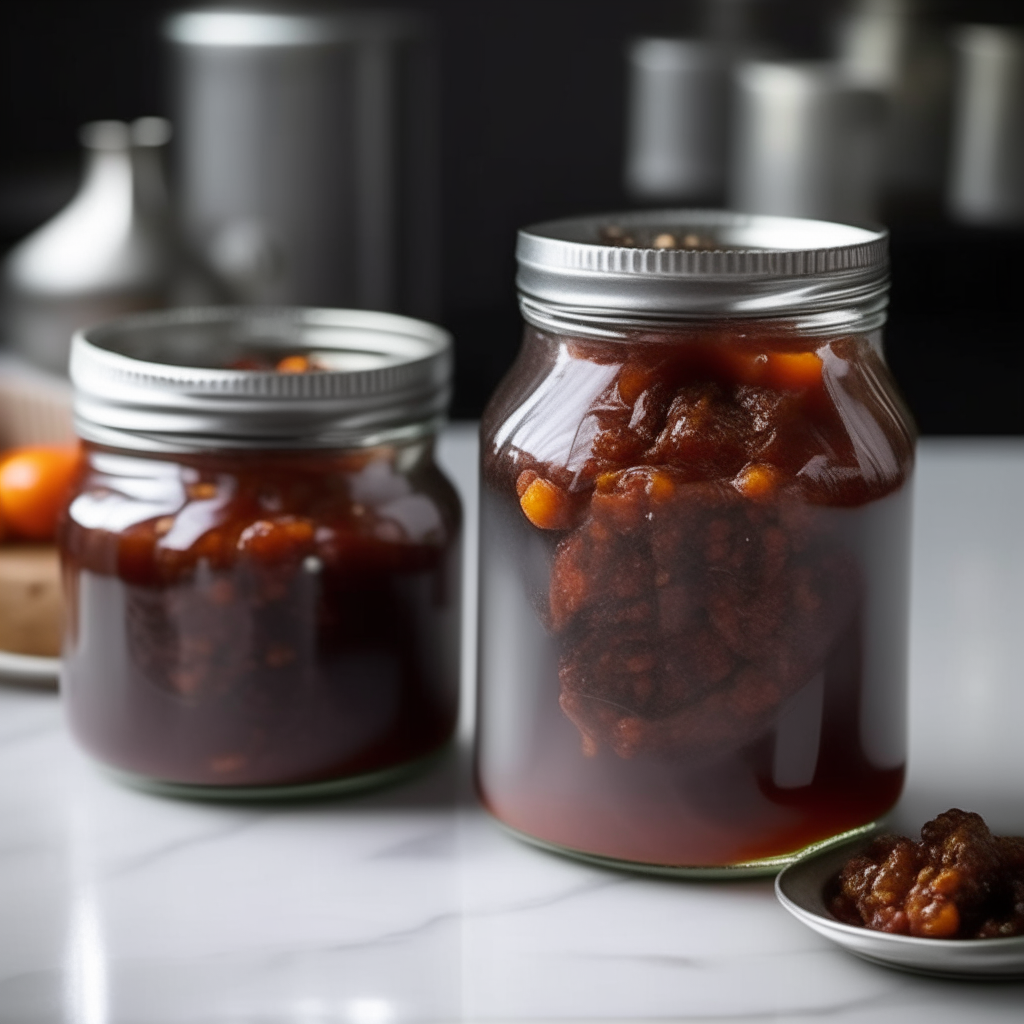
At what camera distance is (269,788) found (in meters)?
0.86

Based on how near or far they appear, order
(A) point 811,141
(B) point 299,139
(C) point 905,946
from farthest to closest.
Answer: (A) point 811,141 < (B) point 299,139 < (C) point 905,946

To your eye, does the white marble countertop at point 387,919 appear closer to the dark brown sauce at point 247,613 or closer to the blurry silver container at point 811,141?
the dark brown sauce at point 247,613

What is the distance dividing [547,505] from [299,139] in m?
1.43

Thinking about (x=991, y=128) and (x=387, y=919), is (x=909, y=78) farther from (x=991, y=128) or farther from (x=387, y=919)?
(x=387, y=919)

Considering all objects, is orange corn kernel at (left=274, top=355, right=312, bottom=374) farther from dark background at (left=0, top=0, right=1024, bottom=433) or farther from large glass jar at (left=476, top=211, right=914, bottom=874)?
dark background at (left=0, top=0, right=1024, bottom=433)

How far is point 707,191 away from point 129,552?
187cm

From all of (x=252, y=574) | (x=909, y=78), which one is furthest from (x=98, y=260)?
(x=909, y=78)

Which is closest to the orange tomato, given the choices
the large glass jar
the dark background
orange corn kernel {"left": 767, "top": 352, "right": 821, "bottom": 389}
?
the large glass jar

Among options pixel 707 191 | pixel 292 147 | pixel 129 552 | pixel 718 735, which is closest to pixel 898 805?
pixel 718 735

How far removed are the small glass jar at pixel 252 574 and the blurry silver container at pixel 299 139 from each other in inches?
41.5

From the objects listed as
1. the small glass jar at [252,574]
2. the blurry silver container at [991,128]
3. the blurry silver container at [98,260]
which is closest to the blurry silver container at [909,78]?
the blurry silver container at [991,128]

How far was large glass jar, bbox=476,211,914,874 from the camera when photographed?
28.8 inches

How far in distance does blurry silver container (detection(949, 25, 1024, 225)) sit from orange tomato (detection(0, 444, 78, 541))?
167 cm

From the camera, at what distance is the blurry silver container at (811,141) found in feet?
7.27
